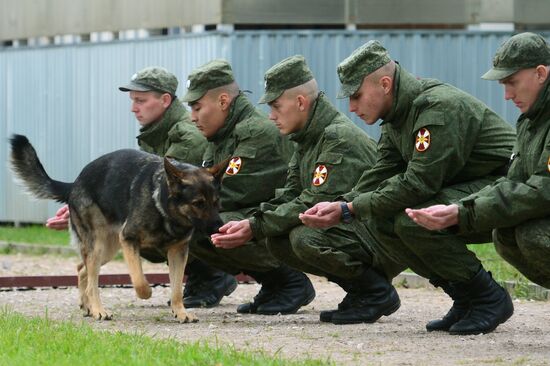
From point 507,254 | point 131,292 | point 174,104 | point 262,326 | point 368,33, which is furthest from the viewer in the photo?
point 368,33

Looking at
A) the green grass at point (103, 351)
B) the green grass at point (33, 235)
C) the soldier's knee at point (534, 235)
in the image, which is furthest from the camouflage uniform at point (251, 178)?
the green grass at point (33, 235)

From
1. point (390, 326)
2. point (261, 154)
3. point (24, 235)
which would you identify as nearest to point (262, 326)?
point (390, 326)

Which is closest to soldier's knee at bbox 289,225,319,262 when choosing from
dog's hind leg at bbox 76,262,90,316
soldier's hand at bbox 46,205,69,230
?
dog's hind leg at bbox 76,262,90,316

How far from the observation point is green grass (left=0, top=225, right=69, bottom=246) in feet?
65.9

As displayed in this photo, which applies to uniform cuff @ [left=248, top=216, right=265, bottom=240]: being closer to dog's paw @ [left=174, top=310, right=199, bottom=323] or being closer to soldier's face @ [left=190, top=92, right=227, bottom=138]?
dog's paw @ [left=174, top=310, right=199, bottom=323]

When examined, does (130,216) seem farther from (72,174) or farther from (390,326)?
(72,174)

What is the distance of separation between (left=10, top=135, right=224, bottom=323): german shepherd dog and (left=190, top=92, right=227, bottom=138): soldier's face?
46cm

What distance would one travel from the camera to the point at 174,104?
1196 cm

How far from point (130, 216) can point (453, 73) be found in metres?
10.4

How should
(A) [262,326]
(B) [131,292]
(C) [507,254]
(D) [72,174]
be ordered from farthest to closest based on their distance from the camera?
(D) [72,174]
(B) [131,292]
(A) [262,326]
(C) [507,254]

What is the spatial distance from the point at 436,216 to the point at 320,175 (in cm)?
189

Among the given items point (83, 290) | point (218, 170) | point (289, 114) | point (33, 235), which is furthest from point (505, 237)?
point (33, 235)

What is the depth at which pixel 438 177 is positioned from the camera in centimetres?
888

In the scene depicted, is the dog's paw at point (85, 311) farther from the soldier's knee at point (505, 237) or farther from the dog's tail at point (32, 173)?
the soldier's knee at point (505, 237)
